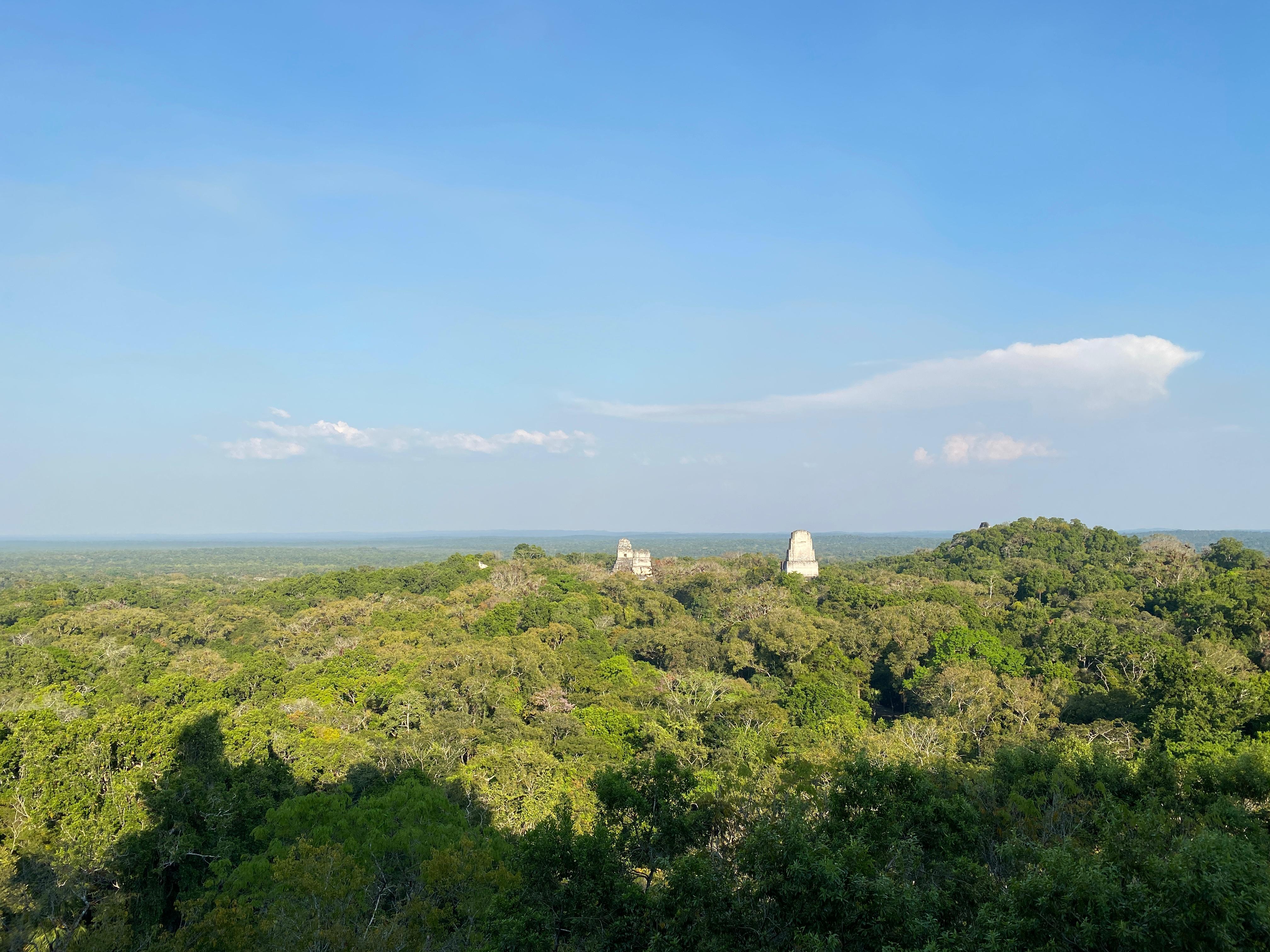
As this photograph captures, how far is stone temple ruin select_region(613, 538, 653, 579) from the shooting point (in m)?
59.2

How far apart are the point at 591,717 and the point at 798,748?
23.7 ft

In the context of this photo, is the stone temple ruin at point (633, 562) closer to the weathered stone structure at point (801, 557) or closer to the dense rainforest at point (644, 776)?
the weathered stone structure at point (801, 557)

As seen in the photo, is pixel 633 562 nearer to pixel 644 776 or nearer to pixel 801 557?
pixel 801 557

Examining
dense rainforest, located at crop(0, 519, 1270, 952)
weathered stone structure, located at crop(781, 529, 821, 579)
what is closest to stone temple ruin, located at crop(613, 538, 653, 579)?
weathered stone structure, located at crop(781, 529, 821, 579)

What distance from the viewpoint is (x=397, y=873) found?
42.3ft

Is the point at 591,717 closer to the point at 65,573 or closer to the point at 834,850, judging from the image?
the point at 834,850

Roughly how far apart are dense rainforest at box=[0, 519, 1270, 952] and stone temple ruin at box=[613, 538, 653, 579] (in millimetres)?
16876

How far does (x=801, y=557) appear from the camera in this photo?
53.7 metres

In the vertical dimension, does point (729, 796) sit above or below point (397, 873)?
above

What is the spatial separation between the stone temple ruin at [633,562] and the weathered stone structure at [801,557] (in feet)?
38.3

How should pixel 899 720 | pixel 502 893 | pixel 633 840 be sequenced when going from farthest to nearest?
pixel 899 720 < pixel 633 840 < pixel 502 893

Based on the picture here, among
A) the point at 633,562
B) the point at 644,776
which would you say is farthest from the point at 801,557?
the point at 644,776

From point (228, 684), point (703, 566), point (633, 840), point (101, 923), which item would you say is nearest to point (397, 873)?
point (101, 923)

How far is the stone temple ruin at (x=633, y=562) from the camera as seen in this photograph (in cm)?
5925
